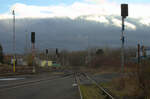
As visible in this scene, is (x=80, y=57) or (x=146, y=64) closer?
(x=146, y=64)

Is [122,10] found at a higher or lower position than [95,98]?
higher

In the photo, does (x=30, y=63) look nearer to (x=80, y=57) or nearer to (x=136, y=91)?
(x=136, y=91)

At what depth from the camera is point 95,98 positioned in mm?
14914

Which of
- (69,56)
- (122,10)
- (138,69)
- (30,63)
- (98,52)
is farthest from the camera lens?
(69,56)

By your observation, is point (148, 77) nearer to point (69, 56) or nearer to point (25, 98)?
point (25, 98)

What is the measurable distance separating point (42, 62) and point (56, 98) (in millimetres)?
103988

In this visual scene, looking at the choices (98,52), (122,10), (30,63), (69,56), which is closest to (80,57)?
(69,56)

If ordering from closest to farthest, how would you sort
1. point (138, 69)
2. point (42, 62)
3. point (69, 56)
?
point (138, 69) < point (42, 62) < point (69, 56)

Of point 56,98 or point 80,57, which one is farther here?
point 80,57

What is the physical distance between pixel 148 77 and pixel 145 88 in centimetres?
77

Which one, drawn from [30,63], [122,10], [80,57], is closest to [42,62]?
[30,63]

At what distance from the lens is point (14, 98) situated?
14.2 metres

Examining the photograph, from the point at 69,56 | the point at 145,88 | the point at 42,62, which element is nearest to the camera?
the point at 145,88

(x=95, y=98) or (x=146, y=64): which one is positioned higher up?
(x=146, y=64)
